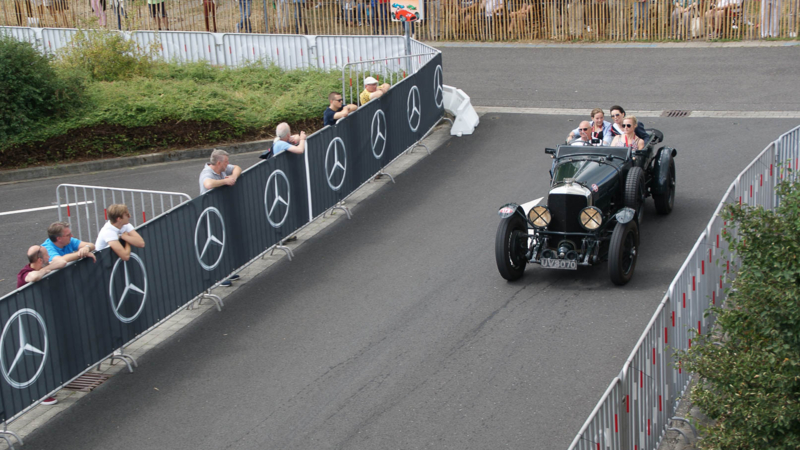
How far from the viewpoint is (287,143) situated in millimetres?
11906

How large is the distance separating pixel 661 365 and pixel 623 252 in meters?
3.25

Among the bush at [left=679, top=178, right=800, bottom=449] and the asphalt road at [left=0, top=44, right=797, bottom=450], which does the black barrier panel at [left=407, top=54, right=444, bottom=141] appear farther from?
the bush at [left=679, top=178, right=800, bottom=449]

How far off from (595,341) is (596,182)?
2447mm

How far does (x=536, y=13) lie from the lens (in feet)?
82.2

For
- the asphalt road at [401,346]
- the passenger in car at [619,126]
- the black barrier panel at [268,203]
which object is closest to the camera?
the asphalt road at [401,346]

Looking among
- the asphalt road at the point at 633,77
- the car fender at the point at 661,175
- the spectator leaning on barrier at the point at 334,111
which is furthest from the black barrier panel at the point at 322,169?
the asphalt road at the point at 633,77

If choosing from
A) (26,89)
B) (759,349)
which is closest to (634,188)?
(759,349)

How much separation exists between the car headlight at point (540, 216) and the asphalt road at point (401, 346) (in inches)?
27.9

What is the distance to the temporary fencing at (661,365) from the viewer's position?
5.47 meters

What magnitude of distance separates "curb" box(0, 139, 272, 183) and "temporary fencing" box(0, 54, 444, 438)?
2.09 metres

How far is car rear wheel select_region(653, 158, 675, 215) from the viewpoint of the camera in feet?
38.4

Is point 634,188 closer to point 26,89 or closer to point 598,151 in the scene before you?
point 598,151

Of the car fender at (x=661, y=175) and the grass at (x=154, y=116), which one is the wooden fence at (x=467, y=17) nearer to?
the grass at (x=154, y=116)

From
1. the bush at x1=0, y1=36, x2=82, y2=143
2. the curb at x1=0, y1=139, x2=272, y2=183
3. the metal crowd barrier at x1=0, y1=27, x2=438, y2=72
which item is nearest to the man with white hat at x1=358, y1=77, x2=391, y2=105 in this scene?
the curb at x1=0, y1=139, x2=272, y2=183
